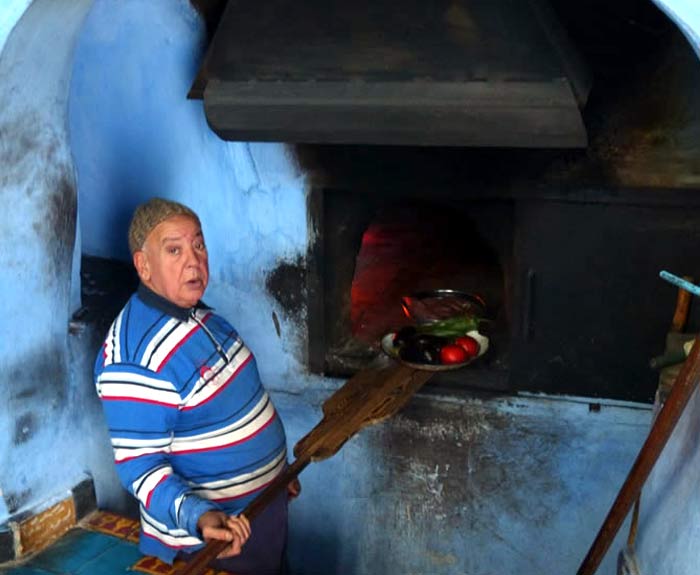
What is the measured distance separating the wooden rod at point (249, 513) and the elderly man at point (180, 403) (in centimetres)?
4

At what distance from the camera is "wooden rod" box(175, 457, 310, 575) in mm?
2094

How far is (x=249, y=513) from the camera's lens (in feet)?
7.57

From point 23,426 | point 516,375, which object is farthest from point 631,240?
point 23,426

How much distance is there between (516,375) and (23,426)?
1.76 m

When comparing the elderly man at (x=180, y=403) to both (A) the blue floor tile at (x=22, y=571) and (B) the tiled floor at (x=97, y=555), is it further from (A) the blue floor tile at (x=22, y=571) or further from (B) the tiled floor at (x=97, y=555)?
(A) the blue floor tile at (x=22, y=571)

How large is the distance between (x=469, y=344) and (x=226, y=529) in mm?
1366

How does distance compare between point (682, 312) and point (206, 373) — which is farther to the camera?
point (682, 312)

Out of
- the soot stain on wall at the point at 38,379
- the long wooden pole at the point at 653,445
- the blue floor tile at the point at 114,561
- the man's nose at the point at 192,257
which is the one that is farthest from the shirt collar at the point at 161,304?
the long wooden pole at the point at 653,445

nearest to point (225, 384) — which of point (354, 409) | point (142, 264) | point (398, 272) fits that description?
point (142, 264)

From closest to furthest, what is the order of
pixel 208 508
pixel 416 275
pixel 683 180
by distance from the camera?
pixel 208 508, pixel 683 180, pixel 416 275

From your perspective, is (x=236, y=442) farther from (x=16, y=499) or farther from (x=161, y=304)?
(x=16, y=499)

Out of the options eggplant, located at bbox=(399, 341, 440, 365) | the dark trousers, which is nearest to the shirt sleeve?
the dark trousers

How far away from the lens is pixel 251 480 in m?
2.69

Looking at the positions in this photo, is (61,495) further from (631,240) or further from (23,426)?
(631,240)
